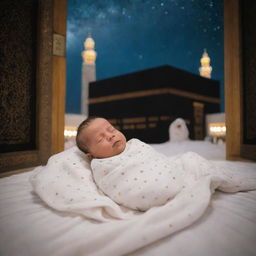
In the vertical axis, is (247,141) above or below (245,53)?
below

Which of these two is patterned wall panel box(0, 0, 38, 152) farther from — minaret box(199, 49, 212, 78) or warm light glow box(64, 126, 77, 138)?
minaret box(199, 49, 212, 78)

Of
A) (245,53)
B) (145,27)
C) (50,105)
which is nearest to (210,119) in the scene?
(245,53)

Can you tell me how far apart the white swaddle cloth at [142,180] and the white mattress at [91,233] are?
0.13m

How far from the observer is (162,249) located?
48cm

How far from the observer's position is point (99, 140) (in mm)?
929

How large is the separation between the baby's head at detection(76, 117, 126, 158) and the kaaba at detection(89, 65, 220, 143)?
654 centimetres

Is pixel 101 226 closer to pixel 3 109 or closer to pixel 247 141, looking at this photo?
pixel 3 109

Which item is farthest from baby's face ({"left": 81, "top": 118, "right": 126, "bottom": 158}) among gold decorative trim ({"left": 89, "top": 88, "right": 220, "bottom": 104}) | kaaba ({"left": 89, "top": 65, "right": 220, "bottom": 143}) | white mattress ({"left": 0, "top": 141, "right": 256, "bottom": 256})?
gold decorative trim ({"left": 89, "top": 88, "right": 220, "bottom": 104})

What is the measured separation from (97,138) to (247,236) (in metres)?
0.65

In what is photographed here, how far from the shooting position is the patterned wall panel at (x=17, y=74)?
158 centimetres

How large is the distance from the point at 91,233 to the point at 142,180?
0.26m

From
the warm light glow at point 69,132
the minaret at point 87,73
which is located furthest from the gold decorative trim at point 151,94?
the warm light glow at point 69,132

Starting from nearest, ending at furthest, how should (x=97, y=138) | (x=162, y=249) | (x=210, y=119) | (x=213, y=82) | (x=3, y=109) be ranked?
→ 1. (x=162, y=249)
2. (x=97, y=138)
3. (x=3, y=109)
4. (x=210, y=119)
5. (x=213, y=82)

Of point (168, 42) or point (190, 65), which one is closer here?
point (168, 42)
